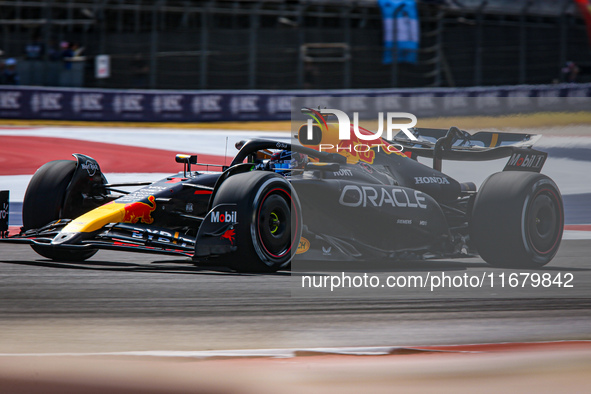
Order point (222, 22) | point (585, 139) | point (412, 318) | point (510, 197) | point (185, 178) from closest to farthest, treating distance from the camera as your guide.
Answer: point (412, 318), point (510, 197), point (185, 178), point (585, 139), point (222, 22)

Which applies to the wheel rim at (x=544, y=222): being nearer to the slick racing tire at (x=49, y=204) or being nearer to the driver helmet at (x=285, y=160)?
the driver helmet at (x=285, y=160)

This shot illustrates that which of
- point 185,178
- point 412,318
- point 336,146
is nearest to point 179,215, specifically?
point 185,178

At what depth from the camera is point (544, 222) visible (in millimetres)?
6195

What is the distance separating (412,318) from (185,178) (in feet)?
8.30

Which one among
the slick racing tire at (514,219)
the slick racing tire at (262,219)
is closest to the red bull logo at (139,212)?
the slick racing tire at (262,219)

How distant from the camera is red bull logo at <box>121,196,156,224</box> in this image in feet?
19.1

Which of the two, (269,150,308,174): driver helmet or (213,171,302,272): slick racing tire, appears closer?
(213,171,302,272): slick racing tire

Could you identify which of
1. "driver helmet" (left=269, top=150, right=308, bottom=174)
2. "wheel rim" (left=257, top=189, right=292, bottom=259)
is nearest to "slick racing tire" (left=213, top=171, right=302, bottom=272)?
"wheel rim" (left=257, top=189, right=292, bottom=259)

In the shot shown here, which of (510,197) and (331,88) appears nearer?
(510,197)

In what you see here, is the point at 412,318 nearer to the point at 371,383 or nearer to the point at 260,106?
the point at 371,383

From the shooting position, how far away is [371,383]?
3127 mm
